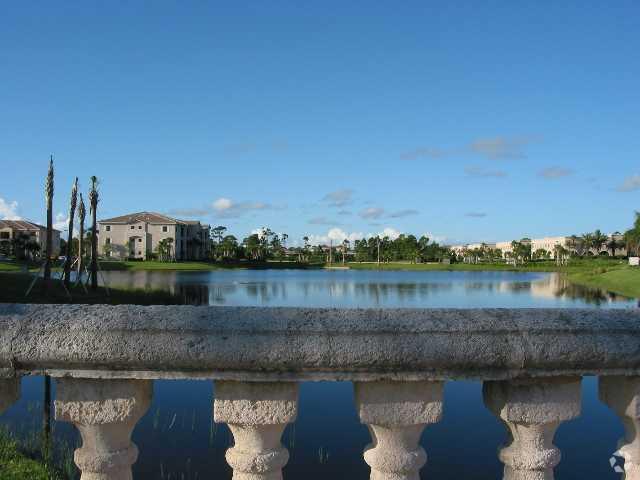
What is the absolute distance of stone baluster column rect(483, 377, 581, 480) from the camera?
6.88 feet

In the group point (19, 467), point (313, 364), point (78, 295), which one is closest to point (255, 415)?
point (313, 364)

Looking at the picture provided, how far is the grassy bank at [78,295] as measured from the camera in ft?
100

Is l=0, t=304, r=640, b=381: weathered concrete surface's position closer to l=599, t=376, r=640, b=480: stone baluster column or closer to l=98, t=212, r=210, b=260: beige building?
l=599, t=376, r=640, b=480: stone baluster column

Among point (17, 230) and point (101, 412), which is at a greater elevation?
point (17, 230)

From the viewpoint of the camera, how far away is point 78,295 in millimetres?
34562

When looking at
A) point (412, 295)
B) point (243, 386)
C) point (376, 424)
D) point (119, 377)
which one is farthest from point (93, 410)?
point (412, 295)

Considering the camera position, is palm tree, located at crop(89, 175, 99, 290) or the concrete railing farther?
palm tree, located at crop(89, 175, 99, 290)

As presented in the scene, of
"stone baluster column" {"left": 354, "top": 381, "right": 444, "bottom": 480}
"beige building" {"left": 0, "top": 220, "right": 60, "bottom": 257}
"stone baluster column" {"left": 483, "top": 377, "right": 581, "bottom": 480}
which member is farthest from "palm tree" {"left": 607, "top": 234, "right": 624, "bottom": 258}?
"stone baluster column" {"left": 354, "top": 381, "right": 444, "bottom": 480}

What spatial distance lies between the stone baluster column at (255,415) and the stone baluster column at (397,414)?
0.93 feet

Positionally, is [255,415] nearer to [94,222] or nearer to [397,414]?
[397,414]

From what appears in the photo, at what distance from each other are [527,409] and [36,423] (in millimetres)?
10372

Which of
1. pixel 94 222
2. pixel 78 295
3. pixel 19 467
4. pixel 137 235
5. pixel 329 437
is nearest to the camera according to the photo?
pixel 19 467

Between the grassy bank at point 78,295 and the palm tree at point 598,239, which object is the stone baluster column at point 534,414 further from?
the palm tree at point 598,239

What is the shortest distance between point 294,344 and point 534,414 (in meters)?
0.98
